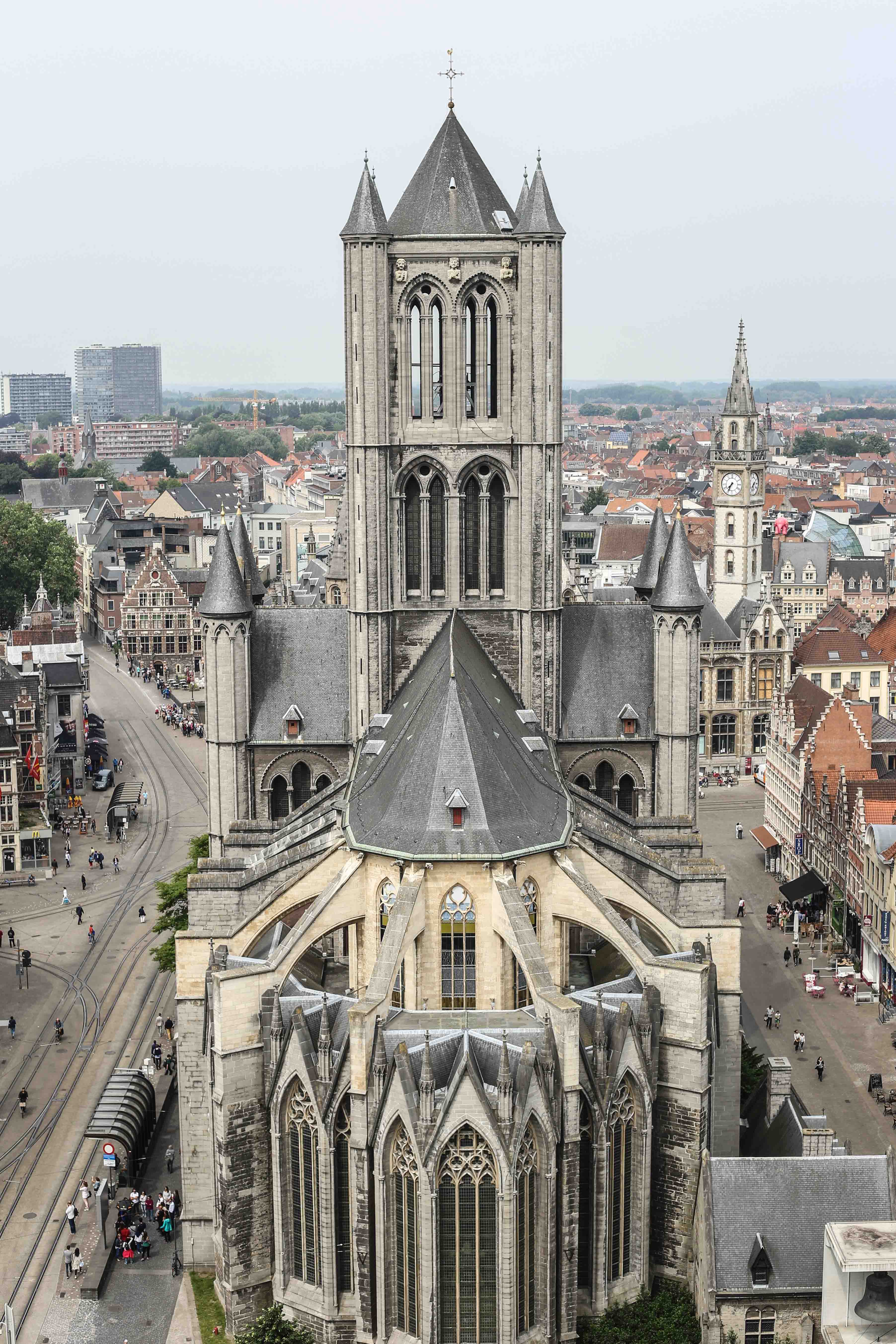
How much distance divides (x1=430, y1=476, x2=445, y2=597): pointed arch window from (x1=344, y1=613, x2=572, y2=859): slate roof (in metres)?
6.94

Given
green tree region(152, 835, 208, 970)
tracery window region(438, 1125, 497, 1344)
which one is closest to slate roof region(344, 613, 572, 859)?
tracery window region(438, 1125, 497, 1344)

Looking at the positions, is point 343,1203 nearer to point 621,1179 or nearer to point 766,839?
point 621,1179

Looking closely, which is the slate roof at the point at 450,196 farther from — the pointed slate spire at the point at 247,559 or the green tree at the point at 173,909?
the green tree at the point at 173,909

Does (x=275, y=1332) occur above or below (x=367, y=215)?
below

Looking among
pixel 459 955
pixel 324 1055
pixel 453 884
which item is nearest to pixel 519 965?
pixel 459 955

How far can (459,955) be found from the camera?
5484 cm

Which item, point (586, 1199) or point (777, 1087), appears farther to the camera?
point (777, 1087)

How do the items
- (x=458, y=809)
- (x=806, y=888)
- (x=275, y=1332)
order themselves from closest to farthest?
(x=275, y=1332) → (x=458, y=809) → (x=806, y=888)

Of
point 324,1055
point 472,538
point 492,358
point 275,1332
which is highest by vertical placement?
point 492,358

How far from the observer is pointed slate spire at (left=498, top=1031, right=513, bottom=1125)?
47750 mm

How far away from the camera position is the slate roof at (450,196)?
66.0 m

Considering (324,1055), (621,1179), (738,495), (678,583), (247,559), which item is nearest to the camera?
(324,1055)

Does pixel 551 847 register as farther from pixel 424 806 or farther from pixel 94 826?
pixel 94 826

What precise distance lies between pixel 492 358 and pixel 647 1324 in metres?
35.8
